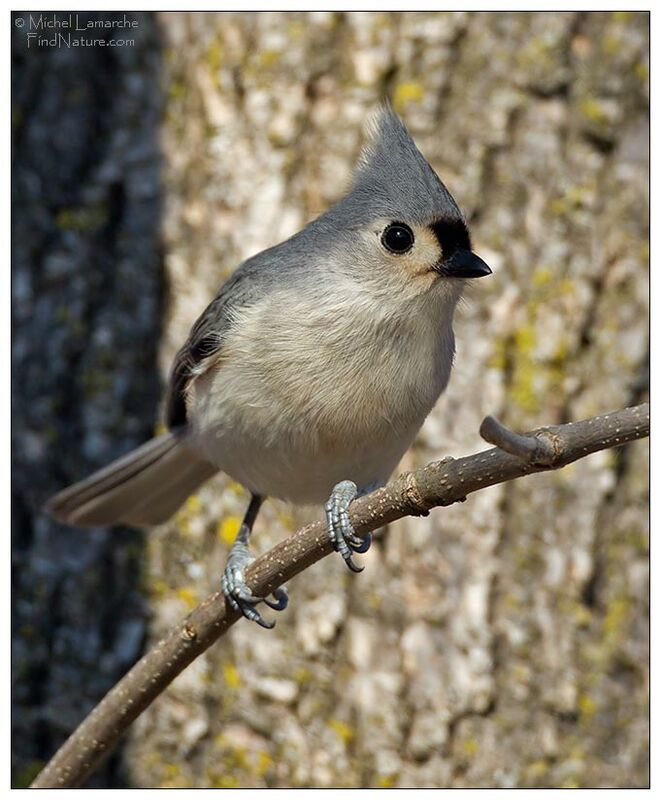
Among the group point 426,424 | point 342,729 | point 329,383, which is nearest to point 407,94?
point 426,424

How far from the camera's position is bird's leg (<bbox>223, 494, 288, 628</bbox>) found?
189cm

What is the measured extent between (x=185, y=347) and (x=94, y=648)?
101 cm

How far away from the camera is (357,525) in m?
1.48

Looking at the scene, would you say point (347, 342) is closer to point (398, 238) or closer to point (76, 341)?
point (398, 238)

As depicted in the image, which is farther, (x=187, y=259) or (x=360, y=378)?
(x=187, y=259)

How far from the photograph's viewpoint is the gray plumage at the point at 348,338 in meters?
1.91

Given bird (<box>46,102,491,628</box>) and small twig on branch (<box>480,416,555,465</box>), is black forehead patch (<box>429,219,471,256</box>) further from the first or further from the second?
small twig on branch (<box>480,416,555,465</box>)

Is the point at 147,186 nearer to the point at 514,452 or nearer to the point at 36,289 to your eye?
the point at 36,289

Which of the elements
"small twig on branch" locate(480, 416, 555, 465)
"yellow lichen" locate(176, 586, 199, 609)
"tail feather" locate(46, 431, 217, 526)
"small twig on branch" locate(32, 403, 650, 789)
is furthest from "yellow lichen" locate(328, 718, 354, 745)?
"small twig on branch" locate(480, 416, 555, 465)

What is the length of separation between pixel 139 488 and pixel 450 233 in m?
1.11

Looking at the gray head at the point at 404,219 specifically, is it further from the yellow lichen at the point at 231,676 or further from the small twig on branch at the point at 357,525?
the yellow lichen at the point at 231,676

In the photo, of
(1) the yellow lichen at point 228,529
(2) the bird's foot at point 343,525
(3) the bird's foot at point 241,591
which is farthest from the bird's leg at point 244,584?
(1) the yellow lichen at point 228,529

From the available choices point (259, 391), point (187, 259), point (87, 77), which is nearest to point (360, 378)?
point (259, 391)

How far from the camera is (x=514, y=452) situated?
122 centimetres
